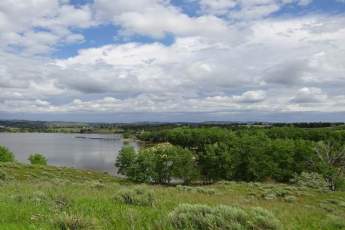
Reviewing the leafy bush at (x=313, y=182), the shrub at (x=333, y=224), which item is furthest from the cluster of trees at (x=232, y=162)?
the shrub at (x=333, y=224)

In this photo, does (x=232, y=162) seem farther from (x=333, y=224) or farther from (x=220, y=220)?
(x=220, y=220)

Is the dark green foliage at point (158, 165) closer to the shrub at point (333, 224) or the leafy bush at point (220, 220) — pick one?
the shrub at point (333, 224)

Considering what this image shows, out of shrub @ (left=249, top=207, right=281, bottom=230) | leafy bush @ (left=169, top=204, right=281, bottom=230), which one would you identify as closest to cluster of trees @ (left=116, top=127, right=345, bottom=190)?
leafy bush @ (left=169, top=204, right=281, bottom=230)

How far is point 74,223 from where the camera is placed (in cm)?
464

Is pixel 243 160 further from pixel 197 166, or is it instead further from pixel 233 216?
pixel 233 216

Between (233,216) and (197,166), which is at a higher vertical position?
(233,216)

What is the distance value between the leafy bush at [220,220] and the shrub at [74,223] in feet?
3.51

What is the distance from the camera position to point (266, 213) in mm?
5285

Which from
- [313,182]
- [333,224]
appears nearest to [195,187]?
[313,182]

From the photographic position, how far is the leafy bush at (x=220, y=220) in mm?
4750

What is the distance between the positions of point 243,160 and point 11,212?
2677 inches

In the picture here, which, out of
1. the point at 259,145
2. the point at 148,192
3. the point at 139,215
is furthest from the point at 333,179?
the point at 259,145

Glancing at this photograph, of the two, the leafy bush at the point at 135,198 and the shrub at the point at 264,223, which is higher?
the shrub at the point at 264,223

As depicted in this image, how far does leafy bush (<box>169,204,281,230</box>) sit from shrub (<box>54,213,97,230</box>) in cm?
107
